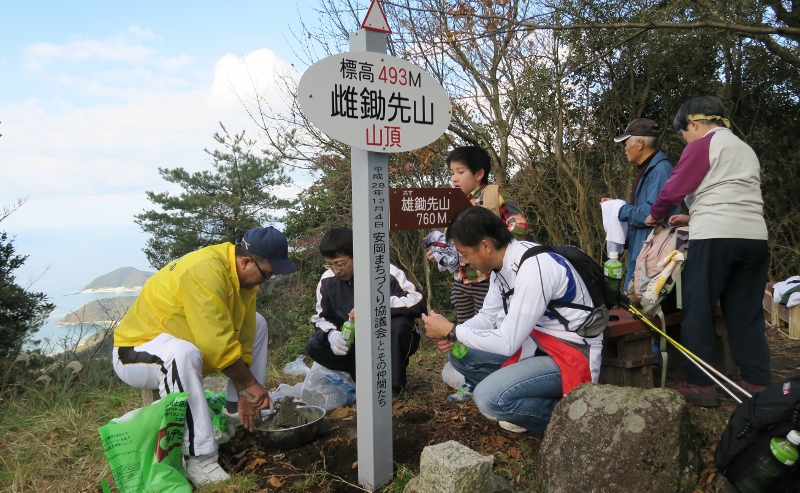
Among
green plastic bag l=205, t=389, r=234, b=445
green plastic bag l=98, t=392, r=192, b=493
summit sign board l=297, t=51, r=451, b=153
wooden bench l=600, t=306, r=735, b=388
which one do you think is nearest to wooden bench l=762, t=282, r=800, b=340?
wooden bench l=600, t=306, r=735, b=388

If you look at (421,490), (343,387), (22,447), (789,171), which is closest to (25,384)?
(22,447)

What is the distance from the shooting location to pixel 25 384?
570 centimetres

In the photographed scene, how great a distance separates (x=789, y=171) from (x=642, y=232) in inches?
229

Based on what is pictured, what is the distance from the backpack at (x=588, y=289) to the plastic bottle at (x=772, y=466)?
861mm

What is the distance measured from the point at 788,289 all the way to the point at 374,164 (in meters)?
5.40

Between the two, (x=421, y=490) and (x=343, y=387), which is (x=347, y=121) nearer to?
(x=421, y=490)

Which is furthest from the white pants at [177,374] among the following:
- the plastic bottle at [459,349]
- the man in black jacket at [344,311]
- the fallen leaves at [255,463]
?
the plastic bottle at [459,349]

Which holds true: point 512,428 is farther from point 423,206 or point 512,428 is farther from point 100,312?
point 100,312

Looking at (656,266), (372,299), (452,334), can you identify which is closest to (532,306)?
(452,334)

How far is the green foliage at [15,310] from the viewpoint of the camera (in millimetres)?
6789

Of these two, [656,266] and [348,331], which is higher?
[656,266]

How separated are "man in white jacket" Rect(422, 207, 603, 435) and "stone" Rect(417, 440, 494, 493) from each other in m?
0.59

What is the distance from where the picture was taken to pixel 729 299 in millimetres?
3537

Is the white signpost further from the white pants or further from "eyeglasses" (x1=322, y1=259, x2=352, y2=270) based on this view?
"eyeglasses" (x1=322, y1=259, x2=352, y2=270)
